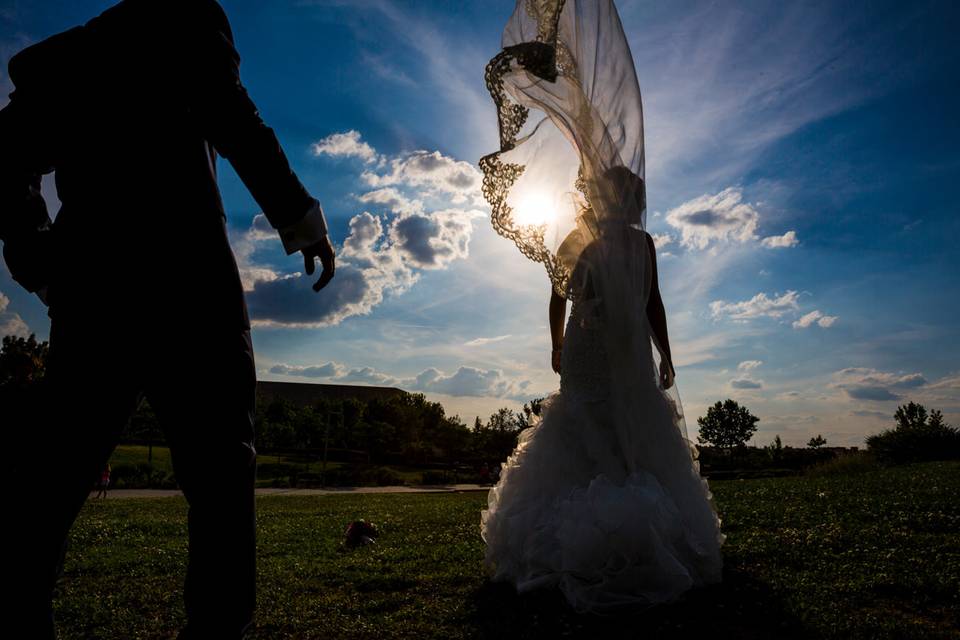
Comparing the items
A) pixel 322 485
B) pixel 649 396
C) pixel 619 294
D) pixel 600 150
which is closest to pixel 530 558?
pixel 649 396

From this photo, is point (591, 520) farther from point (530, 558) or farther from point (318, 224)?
point (318, 224)

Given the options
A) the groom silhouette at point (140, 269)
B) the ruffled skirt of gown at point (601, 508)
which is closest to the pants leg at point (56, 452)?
the groom silhouette at point (140, 269)

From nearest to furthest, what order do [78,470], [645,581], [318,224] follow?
1. [78,470]
2. [318,224]
3. [645,581]

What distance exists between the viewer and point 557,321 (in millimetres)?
4789

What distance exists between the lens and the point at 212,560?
6.54ft

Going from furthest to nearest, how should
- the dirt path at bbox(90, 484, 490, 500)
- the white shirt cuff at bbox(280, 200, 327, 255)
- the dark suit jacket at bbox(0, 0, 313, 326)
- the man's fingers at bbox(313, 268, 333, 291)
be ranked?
the dirt path at bbox(90, 484, 490, 500) → the man's fingers at bbox(313, 268, 333, 291) → the white shirt cuff at bbox(280, 200, 327, 255) → the dark suit jacket at bbox(0, 0, 313, 326)

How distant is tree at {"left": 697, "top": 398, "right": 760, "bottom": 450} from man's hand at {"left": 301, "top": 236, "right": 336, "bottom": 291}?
55.0m

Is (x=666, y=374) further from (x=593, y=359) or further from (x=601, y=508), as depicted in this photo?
(x=601, y=508)

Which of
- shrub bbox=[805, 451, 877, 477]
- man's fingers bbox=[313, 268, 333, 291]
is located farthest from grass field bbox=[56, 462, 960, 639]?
shrub bbox=[805, 451, 877, 477]

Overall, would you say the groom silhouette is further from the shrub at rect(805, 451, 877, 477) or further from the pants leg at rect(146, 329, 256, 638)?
the shrub at rect(805, 451, 877, 477)

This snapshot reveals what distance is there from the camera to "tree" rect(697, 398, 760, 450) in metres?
52.2

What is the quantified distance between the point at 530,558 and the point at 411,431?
48969 millimetres

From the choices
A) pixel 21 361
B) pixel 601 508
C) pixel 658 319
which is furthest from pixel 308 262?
pixel 21 361

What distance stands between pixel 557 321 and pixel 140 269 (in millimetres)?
3337
